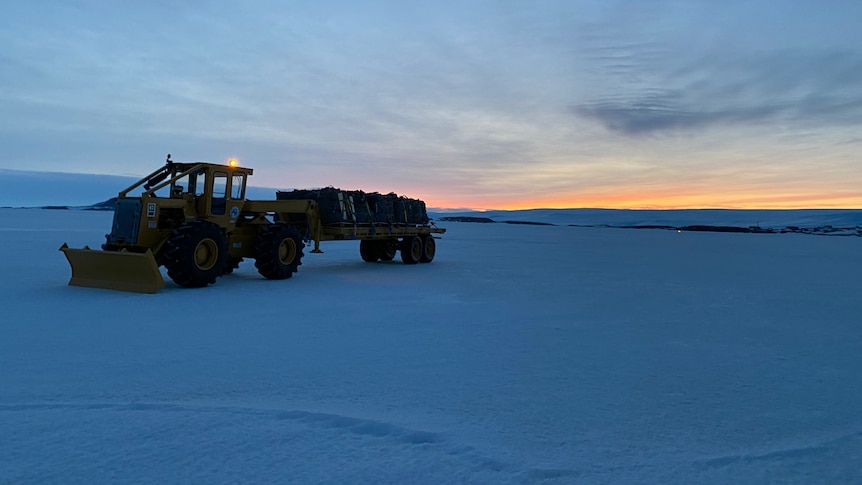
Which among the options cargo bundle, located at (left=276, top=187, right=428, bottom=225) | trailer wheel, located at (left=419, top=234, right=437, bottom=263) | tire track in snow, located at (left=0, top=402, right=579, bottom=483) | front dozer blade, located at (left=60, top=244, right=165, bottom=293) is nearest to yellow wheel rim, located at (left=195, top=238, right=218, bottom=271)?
front dozer blade, located at (left=60, top=244, right=165, bottom=293)

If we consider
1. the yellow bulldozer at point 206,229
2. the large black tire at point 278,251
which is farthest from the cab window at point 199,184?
the large black tire at point 278,251

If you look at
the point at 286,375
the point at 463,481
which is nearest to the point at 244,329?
the point at 286,375

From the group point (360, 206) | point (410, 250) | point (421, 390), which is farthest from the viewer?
point (410, 250)

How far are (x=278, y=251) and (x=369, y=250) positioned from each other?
Result: 5.72 m

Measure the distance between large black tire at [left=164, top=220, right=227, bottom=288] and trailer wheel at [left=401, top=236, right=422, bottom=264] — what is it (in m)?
7.12

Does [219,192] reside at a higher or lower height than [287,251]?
higher

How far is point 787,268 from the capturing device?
18344 millimetres

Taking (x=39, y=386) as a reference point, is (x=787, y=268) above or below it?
above

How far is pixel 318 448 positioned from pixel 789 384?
157 inches

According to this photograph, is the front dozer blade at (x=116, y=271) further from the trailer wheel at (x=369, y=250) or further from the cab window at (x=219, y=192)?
the trailer wheel at (x=369, y=250)

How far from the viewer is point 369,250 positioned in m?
18.3

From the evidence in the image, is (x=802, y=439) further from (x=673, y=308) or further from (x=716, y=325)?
A: (x=673, y=308)

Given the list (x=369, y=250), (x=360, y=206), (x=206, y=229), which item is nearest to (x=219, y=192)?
(x=206, y=229)

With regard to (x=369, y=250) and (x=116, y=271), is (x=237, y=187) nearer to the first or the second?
(x=116, y=271)
